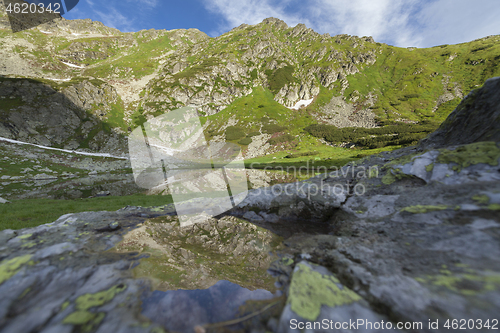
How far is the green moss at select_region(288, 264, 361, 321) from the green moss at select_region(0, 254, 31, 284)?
6.16m

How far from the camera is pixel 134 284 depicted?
4.29 metres

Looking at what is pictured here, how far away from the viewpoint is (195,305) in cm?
403

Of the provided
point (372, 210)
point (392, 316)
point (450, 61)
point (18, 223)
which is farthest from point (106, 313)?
point (450, 61)

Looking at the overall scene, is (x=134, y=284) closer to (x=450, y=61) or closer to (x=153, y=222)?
(x=153, y=222)

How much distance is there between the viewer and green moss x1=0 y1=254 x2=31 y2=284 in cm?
366

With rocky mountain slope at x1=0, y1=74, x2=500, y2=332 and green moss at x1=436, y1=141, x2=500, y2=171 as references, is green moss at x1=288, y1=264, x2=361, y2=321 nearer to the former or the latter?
rocky mountain slope at x1=0, y1=74, x2=500, y2=332

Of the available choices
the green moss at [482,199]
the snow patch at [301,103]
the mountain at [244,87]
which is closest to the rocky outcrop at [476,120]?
the green moss at [482,199]

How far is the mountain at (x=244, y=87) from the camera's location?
8862 centimetres

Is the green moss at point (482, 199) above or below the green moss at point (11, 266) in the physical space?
above

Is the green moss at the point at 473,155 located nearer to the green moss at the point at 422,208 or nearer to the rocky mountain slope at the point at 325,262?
the rocky mountain slope at the point at 325,262

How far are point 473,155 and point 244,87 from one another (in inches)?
6112

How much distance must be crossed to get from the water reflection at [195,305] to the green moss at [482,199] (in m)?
5.62

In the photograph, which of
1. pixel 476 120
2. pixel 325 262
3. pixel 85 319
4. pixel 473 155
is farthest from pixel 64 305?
pixel 476 120

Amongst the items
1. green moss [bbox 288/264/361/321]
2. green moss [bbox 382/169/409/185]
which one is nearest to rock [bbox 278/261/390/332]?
green moss [bbox 288/264/361/321]
